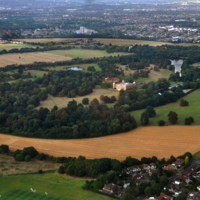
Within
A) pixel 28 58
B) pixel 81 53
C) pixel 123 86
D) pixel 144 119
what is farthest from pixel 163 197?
pixel 81 53

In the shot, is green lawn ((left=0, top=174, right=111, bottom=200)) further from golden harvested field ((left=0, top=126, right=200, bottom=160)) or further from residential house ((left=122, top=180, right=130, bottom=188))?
golden harvested field ((left=0, top=126, right=200, bottom=160))

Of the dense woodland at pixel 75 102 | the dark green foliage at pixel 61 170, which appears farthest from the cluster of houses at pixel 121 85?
the dark green foliage at pixel 61 170

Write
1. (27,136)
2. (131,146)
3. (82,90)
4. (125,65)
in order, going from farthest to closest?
1. (125,65)
2. (82,90)
3. (27,136)
4. (131,146)

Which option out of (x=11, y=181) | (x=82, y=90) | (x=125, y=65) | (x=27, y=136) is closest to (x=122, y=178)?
(x=11, y=181)

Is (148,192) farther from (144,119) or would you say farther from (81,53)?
(81,53)

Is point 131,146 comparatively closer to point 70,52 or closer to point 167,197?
point 167,197
